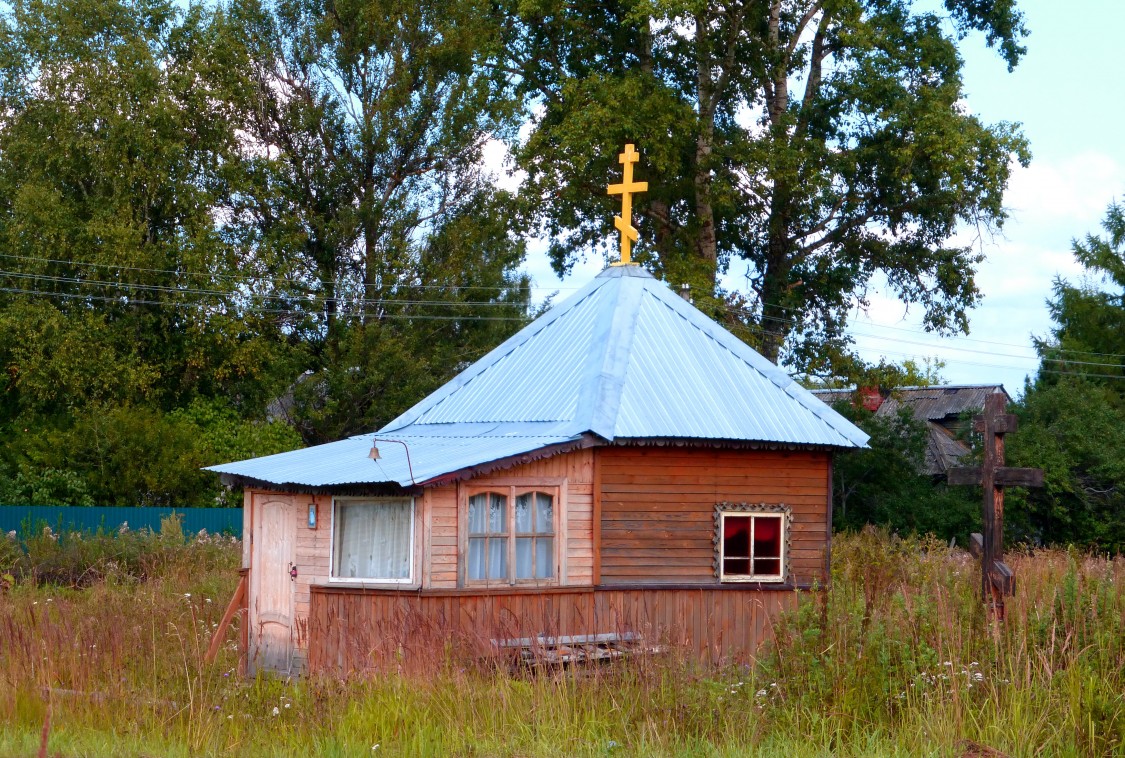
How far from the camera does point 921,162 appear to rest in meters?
27.0

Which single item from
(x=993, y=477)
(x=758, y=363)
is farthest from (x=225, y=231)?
(x=993, y=477)

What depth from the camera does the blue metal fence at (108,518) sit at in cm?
2650

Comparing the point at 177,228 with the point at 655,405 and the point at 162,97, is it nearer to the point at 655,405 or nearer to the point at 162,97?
the point at 162,97

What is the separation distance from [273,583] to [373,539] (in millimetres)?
1582

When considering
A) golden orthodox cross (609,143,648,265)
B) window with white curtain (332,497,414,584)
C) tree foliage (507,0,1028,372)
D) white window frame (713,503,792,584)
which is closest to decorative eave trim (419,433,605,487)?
window with white curtain (332,497,414,584)

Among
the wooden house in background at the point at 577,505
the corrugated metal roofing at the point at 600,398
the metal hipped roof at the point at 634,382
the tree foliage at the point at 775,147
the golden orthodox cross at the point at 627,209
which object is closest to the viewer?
the wooden house in background at the point at 577,505

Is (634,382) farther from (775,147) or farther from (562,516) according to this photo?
(775,147)

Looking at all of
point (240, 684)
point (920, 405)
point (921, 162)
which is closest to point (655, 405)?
point (240, 684)

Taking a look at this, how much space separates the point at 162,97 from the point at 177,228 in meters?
3.09

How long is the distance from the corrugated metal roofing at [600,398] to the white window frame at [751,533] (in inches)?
30.9

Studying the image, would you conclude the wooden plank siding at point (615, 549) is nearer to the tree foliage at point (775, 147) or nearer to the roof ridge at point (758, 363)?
the roof ridge at point (758, 363)

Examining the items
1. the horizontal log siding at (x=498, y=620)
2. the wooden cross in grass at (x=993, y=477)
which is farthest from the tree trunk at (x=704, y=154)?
the wooden cross in grass at (x=993, y=477)

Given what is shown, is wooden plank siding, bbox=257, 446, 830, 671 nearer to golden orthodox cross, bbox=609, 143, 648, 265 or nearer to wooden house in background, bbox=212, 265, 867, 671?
wooden house in background, bbox=212, 265, 867, 671

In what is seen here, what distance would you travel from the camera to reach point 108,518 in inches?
1071
